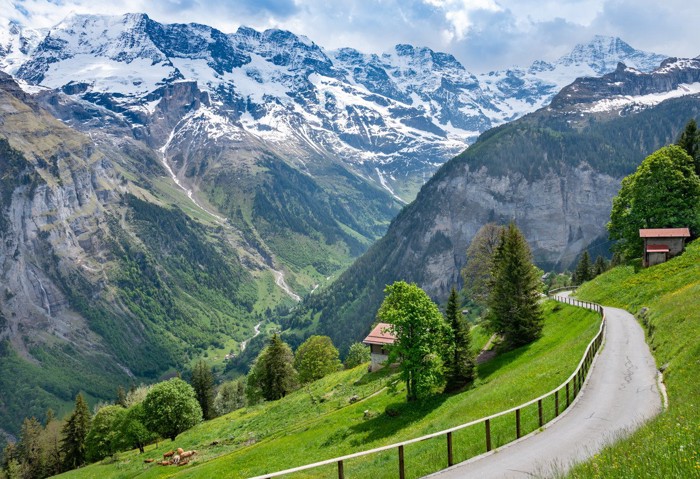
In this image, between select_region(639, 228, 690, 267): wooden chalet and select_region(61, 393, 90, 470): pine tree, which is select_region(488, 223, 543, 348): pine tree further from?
select_region(61, 393, 90, 470): pine tree

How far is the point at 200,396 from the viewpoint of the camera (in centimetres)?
10425

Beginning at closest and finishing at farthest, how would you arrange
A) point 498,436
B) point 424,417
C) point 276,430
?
1. point 498,436
2. point 424,417
3. point 276,430

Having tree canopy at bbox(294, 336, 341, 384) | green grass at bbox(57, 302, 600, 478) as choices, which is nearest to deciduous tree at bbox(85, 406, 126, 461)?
green grass at bbox(57, 302, 600, 478)

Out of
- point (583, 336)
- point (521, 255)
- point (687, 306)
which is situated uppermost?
point (521, 255)

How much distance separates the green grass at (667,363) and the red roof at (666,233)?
2.69 meters

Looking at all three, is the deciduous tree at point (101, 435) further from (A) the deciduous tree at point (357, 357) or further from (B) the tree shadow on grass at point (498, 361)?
(B) the tree shadow on grass at point (498, 361)

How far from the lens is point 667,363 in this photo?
88.5ft

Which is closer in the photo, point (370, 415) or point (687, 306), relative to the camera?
point (687, 306)

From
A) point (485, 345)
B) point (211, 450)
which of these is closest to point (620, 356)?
point (485, 345)

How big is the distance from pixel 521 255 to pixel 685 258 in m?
18.5

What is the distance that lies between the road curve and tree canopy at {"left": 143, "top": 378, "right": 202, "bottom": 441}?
209 ft

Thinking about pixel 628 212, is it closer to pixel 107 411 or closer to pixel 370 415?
pixel 370 415

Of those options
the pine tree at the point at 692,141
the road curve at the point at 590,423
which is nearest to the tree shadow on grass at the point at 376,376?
the road curve at the point at 590,423

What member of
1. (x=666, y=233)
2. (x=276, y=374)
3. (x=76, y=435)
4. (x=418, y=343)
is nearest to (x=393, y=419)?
(x=418, y=343)
